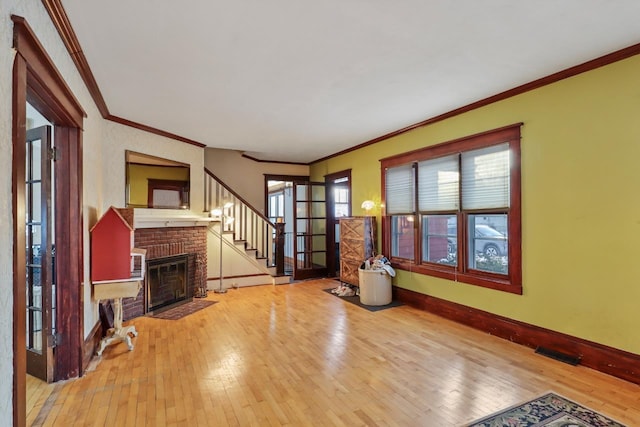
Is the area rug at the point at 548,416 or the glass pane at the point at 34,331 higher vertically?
the glass pane at the point at 34,331

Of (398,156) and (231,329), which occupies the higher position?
(398,156)

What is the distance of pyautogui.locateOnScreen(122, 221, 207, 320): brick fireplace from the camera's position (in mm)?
4641

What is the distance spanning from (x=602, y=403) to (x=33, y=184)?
16.5 ft

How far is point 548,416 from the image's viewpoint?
2248mm

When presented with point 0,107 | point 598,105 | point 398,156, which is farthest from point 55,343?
point 598,105

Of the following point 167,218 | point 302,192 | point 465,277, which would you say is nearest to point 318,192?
point 302,192

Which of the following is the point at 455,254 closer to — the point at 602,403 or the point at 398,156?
the point at 398,156

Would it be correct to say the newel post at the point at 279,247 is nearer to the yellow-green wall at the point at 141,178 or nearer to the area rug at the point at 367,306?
the area rug at the point at 367,306

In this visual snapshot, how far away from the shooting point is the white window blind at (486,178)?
3.77 metres

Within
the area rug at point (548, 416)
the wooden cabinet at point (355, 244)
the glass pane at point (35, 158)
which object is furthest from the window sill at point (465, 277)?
the glass pane at point (35, 158)

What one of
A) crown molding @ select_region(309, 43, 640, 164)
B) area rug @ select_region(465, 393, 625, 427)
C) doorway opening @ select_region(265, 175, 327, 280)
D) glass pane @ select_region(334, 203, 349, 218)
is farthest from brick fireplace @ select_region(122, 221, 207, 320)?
area rug @ select_region(465, 393, 625, 427)

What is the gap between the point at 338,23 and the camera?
7.59 ft

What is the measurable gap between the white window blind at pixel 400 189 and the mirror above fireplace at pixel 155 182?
361 centimetres

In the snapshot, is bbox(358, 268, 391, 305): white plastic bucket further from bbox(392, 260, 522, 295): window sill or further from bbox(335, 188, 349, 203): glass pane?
bbox(335, 188, 349, 203): glass pane
